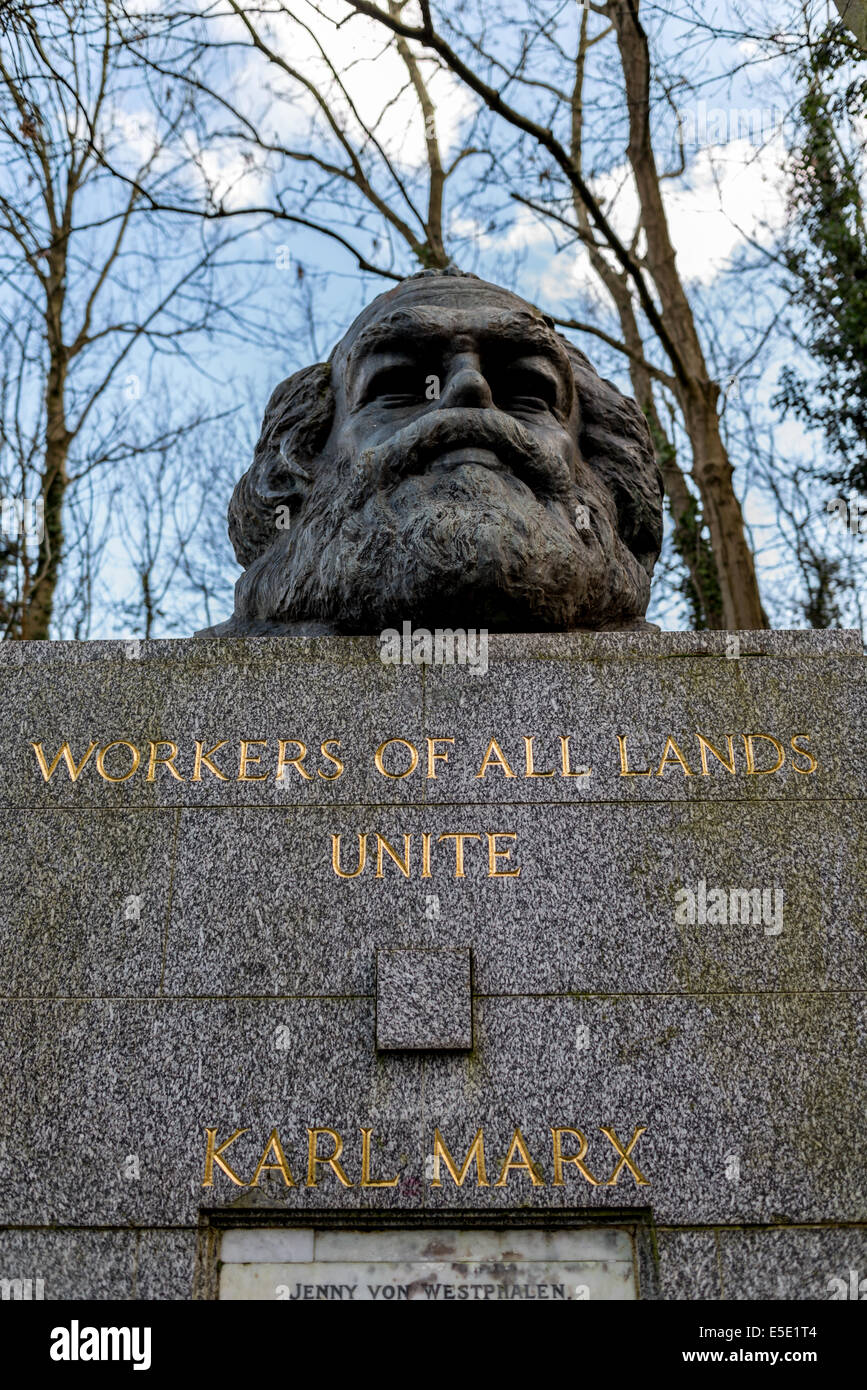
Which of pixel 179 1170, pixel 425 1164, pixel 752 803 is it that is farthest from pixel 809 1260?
pixel 179 1170

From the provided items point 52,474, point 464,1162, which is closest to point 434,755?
point 464,1162

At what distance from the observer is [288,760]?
5684mm

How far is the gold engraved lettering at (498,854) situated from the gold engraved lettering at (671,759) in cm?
68

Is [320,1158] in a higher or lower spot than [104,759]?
lower

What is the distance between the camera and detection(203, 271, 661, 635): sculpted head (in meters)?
6.31

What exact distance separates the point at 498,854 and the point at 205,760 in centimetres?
126

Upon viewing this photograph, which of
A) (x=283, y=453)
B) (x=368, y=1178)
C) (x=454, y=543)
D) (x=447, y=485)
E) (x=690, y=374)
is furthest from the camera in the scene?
(x=690, y=374)

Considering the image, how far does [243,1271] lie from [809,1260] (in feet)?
6.01

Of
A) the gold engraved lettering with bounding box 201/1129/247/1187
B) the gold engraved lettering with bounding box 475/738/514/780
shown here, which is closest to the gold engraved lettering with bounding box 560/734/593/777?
the gold engraved lettering with bounding box 475/738/514/780

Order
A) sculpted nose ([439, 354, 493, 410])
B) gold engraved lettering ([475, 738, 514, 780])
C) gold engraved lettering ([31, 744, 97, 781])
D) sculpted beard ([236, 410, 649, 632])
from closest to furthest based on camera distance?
gold engraved lettering ([475, 738, 514, 780]), gold engraved lettering ([31, 744, 97, 781]), sculpted beard ([236, 410, 649, 632]), sculpted nose ([439, 354, 493, 410])

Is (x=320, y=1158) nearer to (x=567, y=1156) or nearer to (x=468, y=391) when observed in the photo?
(x=567, y=1156)

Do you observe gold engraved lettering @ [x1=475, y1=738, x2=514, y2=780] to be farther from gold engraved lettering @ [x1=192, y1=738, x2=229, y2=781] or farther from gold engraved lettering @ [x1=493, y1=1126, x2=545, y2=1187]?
gold engraved lettering @ [x1=493, y1=1126, x2=545, y2=1187]

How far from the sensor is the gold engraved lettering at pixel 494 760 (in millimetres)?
5609

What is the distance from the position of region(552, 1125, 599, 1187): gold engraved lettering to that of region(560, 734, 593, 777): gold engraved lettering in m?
1.42
